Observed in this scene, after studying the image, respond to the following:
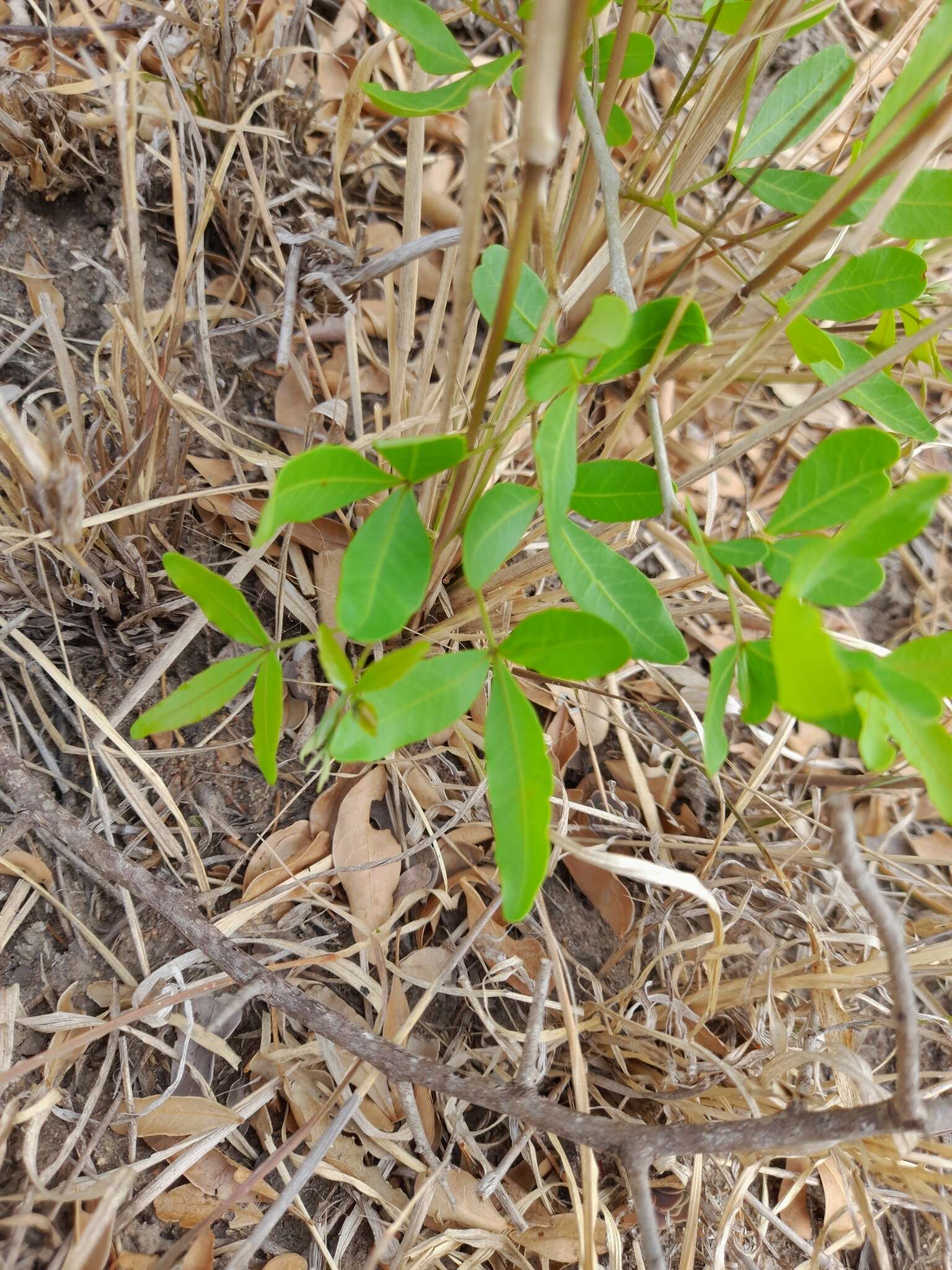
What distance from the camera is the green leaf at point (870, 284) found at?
59cm

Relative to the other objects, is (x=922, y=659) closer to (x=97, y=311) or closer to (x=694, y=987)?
(x=694, y=987)

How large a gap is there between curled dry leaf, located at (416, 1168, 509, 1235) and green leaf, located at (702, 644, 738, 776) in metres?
0.54

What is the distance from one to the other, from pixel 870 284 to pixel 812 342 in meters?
0.06

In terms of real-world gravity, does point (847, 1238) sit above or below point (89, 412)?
below

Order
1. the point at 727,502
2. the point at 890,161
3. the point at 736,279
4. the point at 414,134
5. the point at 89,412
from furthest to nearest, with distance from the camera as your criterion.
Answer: the point at 727,502 → the point at 736,279 → the point at 89,412 → the point at 414,134 → the point at 890,161

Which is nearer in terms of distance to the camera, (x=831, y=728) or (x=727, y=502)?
(x=831, y=728)

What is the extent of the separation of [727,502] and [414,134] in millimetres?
799

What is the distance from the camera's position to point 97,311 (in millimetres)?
938

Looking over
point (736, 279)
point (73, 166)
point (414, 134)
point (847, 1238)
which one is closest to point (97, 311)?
point (73, 166)

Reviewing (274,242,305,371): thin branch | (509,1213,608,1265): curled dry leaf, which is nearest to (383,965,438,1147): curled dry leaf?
(509,1213,608,1265): curled dry leaf

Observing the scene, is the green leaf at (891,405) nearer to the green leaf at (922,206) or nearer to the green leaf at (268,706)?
the green leaf at (922,206)

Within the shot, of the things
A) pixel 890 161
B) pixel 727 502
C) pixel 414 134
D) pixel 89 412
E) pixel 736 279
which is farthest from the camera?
pixel 727 502

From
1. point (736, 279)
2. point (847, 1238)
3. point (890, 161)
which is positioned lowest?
point (847, 1238)

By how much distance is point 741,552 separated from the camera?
0.53 metres
